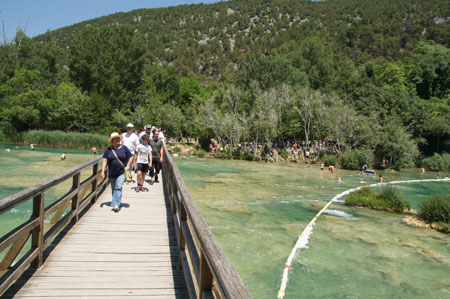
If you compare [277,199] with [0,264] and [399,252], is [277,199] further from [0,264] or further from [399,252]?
[0,264]

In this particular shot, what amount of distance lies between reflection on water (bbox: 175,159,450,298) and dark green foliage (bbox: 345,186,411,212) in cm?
84

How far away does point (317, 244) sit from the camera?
13734mm

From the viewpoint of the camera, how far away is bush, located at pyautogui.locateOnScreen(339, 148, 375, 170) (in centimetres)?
4350

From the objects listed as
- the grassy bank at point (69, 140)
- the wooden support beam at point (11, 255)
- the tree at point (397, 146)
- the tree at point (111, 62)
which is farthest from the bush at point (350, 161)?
the wooden support beam at point (11, 255)

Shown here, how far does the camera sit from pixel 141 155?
11.1 m

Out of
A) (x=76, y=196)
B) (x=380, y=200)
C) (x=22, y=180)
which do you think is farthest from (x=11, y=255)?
(x=380, y=200)

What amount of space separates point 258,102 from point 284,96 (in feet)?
18.3

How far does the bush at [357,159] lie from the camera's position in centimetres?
4350

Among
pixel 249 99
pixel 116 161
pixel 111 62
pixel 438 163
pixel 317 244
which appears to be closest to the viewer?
pixel 116 161

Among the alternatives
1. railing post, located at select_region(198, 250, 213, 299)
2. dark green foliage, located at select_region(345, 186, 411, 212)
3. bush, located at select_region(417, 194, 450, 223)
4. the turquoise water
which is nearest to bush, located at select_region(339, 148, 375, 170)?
the turquoise water

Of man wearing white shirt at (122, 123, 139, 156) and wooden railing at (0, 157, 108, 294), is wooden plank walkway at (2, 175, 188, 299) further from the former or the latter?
man wearing white shirt at (122, 123, 139, 156)

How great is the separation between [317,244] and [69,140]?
42.5 m

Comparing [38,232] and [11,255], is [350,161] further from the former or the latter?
[11,255]

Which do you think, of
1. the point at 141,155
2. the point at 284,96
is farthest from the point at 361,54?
the point at 141,155
